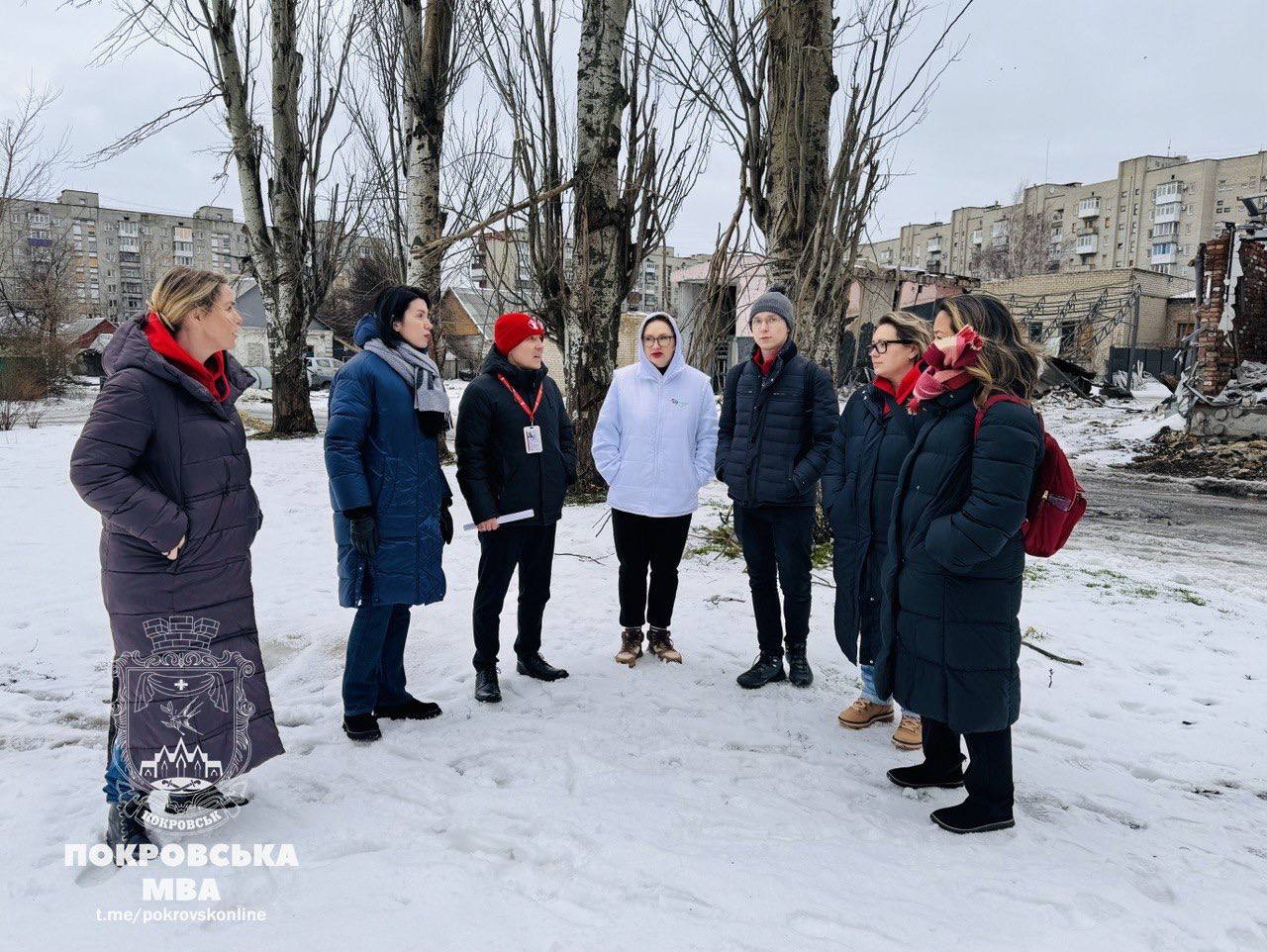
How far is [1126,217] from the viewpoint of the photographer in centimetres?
6012

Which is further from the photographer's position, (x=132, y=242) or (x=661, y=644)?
A: (x=132, y=242)

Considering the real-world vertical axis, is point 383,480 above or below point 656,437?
below

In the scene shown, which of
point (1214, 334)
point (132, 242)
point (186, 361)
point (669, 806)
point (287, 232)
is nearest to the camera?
point (186, 361)

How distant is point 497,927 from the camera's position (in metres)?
2.09

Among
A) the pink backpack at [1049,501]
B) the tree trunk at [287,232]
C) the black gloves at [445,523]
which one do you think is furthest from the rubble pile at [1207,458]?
the tree trunk at [287,232]

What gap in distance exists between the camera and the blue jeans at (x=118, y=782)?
2.41 m

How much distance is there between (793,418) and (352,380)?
2.06 metres

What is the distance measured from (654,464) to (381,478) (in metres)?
1.48

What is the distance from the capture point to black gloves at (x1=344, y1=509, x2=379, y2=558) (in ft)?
9.96

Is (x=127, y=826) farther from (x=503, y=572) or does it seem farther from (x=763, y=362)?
(x=763, y=362)

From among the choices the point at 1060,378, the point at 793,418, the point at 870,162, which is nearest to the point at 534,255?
the point at 870,162

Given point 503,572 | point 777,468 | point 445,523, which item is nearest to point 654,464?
point 777,468

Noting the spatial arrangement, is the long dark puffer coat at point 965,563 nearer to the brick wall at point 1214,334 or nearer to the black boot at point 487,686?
the black boot at point 487,686

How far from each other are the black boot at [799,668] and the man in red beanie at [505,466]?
4.55 ft
